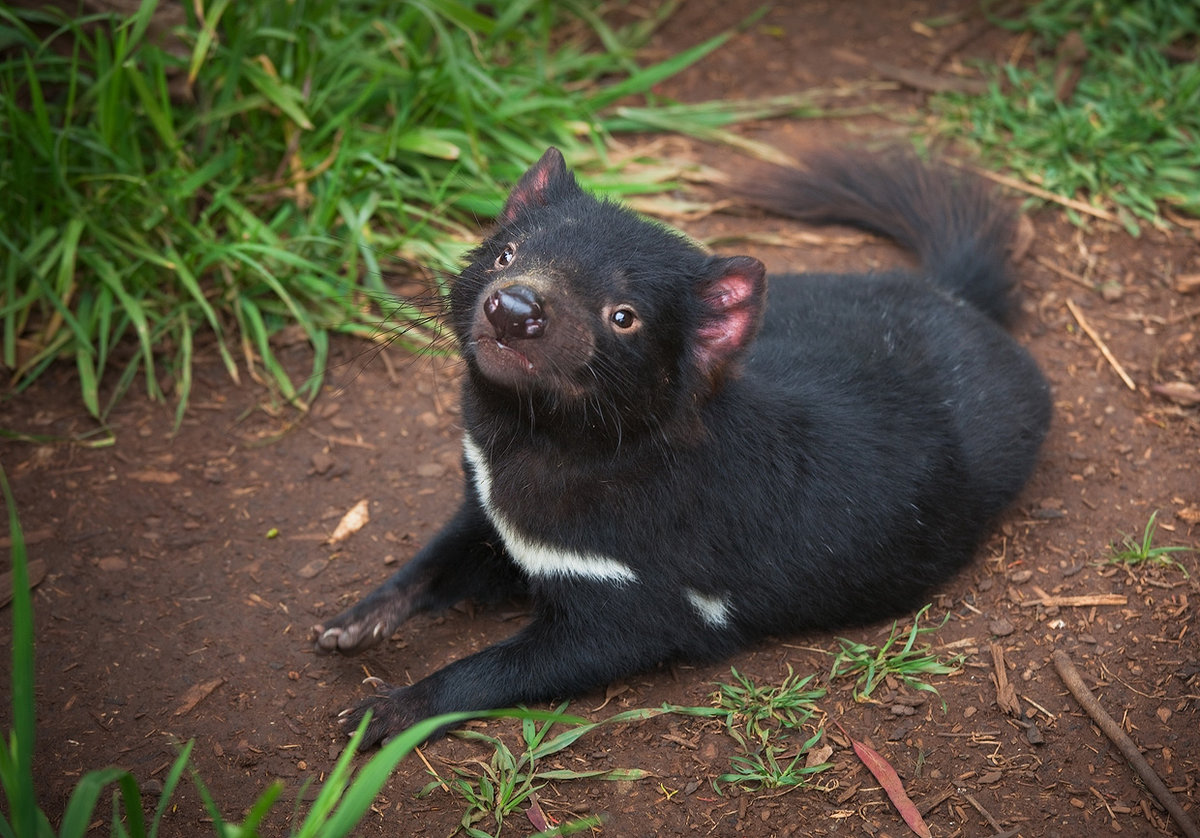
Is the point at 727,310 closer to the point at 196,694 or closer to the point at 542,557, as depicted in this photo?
the point at 542,557

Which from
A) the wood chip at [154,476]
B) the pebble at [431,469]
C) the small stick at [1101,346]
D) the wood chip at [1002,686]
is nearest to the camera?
the wood chip at [1002,686]

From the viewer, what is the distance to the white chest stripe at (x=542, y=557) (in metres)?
2.82

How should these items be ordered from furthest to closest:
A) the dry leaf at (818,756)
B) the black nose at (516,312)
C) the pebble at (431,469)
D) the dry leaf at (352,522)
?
1. the pebble at (431,469)
2. the dry leaf at (352,522)
3. the dry leaf at (818,756)
4. the black nose at (516,312)

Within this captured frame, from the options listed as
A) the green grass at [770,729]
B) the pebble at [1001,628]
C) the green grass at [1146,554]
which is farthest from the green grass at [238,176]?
the green grass at [1146,554]

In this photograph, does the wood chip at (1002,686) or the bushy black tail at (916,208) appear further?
the bushy black tail at (916,208)

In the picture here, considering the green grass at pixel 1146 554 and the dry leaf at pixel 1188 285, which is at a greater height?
the dry leaf at pixel 1188 285

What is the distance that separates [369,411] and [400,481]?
36cm

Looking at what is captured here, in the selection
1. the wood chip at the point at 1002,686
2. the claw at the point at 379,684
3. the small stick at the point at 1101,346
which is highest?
the claw at the point at 379,684

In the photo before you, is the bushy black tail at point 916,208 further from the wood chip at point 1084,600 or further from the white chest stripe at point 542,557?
the white chest stripe at point 542,557

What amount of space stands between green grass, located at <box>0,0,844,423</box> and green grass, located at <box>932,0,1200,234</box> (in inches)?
64.3

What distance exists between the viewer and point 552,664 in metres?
2.86

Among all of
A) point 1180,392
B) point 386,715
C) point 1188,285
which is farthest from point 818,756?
point 1188,285

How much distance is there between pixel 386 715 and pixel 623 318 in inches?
45.8

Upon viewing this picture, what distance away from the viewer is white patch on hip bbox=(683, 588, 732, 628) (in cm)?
292
